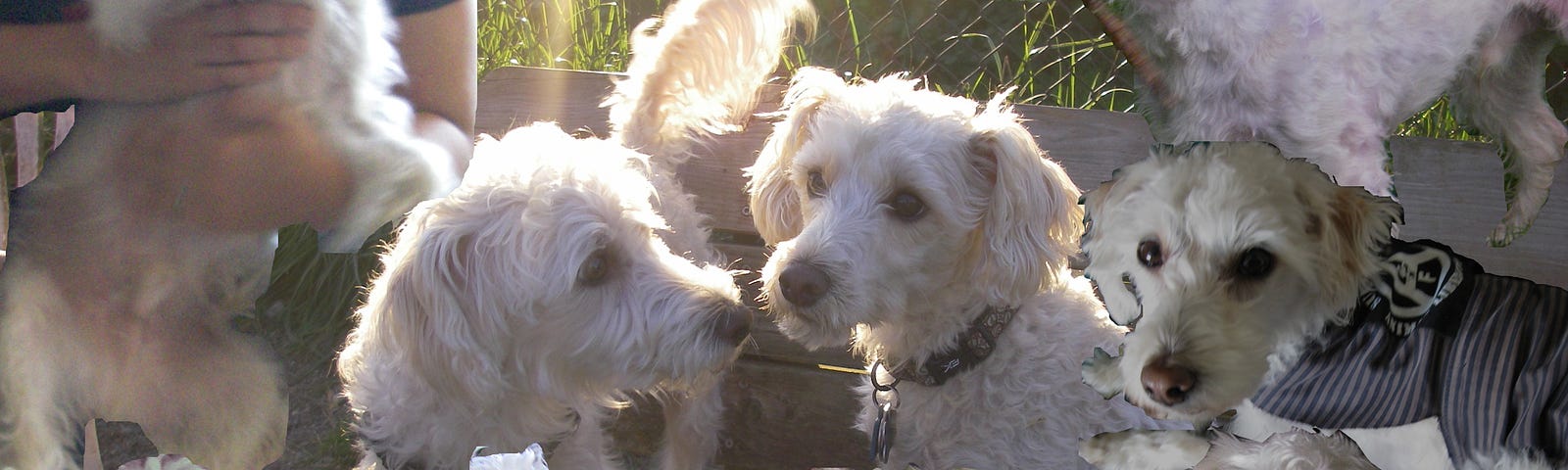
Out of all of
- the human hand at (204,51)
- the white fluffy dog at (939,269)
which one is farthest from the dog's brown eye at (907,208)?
the human hand at (204,51)

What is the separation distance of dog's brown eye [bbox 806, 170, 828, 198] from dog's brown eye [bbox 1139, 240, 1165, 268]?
97 centimetres

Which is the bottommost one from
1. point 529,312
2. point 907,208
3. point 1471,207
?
point 529,312

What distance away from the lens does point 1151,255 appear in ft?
2.17

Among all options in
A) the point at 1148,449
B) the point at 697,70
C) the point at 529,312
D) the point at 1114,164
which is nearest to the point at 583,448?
the point at 529,312

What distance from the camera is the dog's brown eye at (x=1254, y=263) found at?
0.63 meters

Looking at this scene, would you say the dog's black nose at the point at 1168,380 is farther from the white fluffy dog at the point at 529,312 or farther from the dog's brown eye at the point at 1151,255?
the white fluffy dog at the point at 529,312

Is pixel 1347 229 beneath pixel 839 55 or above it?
above

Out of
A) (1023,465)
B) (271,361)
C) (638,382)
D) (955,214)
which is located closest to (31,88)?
(271,361)

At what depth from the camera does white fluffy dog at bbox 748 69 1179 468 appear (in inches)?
59.3

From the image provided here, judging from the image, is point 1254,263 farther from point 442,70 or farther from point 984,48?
point 984,48

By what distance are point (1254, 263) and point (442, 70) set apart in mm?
955

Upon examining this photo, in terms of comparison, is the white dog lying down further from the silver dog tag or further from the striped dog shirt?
the silver dog tag

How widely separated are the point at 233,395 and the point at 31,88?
0.44 metres

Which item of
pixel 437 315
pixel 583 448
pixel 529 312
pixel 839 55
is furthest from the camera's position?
pixel 839 55
